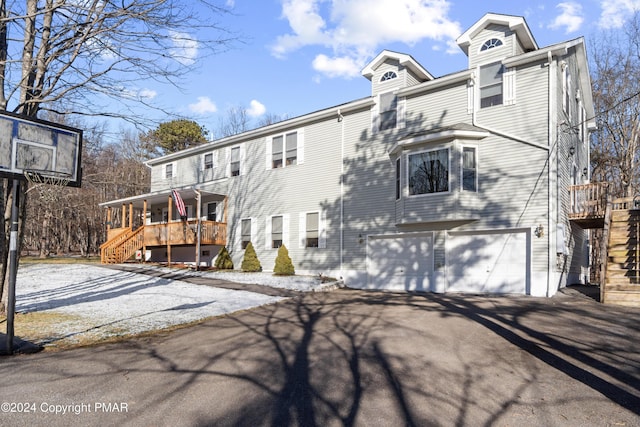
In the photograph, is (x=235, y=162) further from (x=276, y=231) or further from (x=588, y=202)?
(x=588, y=202)

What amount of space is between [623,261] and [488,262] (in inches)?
137

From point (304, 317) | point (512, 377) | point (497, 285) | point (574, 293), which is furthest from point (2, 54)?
point (574, 293)

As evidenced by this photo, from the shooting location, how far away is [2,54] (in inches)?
343

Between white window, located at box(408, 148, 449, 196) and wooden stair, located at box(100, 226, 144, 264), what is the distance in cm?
1501

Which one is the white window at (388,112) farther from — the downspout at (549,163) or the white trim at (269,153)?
the white trim at (269,153)

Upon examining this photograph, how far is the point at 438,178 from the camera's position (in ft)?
44.2

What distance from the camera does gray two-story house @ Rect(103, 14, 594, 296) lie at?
12.4m

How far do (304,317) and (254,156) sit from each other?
12353mm

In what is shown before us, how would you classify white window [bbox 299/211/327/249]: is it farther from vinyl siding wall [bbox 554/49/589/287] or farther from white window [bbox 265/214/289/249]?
vinyl siding wall [bbox 554/49/589/287]

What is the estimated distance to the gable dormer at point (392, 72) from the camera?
1559cm

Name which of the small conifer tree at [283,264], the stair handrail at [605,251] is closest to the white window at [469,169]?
the stair handrail at [605,251]

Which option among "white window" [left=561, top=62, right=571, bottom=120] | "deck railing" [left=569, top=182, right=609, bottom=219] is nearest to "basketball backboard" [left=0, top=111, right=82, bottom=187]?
"white window" [left=561, top=62, right=571, bottom=120]

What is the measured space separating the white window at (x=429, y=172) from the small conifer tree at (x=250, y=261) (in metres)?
7.69

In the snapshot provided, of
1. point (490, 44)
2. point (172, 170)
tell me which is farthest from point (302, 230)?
point (172, 170)
